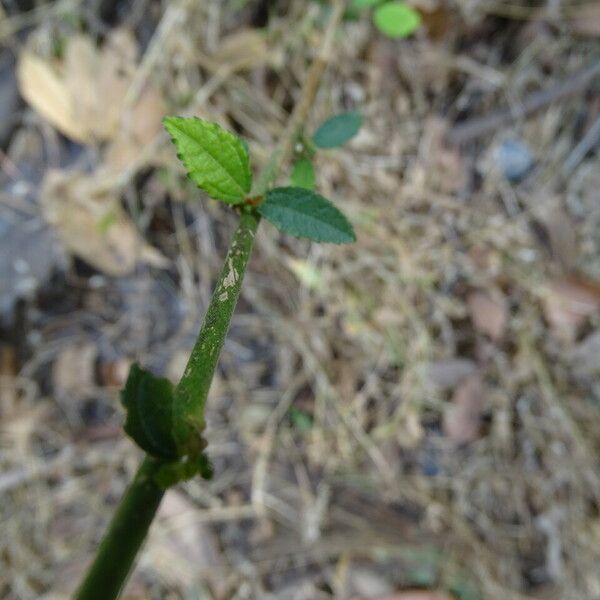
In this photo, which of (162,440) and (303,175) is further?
(303,175)

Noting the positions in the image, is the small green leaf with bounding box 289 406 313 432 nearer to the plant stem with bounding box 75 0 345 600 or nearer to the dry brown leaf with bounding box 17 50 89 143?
the dry brown leaf with bounding box 17 50 89 143

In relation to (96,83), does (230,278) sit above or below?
below

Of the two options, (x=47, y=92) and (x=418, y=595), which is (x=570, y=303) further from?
(x=47, y=92)

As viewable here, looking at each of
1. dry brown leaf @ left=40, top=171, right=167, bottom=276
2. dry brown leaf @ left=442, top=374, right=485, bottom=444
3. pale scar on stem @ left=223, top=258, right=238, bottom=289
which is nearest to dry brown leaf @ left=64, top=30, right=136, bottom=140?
dry brown leaf @ left=40, top=171, right=167, bottom=276

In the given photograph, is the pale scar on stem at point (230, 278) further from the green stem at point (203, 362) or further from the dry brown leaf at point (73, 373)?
the dry brown leaf at point (73, 373)

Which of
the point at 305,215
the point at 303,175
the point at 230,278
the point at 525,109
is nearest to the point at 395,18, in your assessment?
the point at 525,109

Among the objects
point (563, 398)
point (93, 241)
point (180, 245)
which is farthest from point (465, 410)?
point (93, 241)

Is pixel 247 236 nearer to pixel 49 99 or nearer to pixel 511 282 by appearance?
pixel 49 99
